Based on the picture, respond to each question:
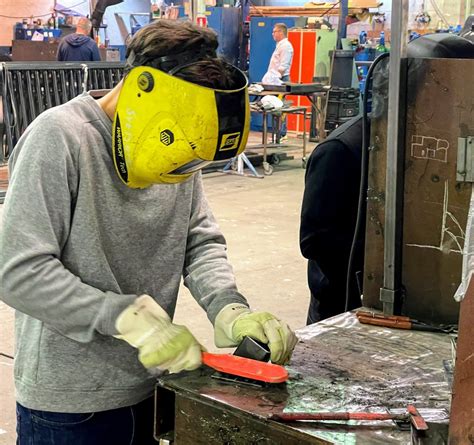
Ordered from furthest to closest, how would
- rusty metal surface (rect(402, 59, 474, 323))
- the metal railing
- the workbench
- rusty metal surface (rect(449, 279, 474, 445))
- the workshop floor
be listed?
the metal railing, the workshop floor, rusty metal surface (rect(402, 59, 474, 323)), the workbench, rusty metal surface (rect(449, 279, 474, 445))

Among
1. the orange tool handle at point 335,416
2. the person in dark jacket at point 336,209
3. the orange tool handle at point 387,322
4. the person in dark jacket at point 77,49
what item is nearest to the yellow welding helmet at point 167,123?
the orange tool handle at point 335,416

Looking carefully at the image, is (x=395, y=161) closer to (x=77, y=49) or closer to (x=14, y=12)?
(x=77, y=49)

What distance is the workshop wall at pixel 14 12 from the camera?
484 inches

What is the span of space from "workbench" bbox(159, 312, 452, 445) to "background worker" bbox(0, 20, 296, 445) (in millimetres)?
81

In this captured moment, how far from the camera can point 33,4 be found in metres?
12.8

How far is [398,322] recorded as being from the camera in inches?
71.0

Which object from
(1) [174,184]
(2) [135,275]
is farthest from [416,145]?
(2) [135,275]

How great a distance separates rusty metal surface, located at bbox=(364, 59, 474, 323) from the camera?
1736mm

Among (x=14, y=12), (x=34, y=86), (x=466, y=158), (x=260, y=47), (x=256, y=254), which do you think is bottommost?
(x=256, y=254)

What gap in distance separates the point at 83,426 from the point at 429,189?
3.07ft

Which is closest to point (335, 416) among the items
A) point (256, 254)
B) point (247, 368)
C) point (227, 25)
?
point (247, 368)

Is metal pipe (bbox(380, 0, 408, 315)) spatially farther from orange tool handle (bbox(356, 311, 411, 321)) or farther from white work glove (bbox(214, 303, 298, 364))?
white work glove (bbox(214, 303, 298, 364))

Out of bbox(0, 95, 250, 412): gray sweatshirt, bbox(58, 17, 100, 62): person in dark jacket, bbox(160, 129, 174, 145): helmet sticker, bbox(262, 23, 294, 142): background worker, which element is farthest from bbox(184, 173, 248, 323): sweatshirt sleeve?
bbox(262, 23, 294, 142): background worker

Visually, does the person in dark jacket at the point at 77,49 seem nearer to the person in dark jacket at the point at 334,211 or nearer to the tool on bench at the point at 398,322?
the person in dark jacket at the point at 334,211
